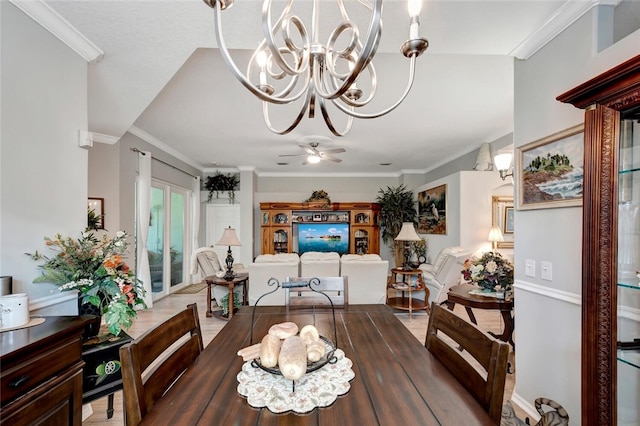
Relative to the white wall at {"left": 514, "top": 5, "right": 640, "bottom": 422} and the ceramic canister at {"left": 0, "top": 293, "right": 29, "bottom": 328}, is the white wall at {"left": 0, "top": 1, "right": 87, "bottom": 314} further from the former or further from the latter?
the white wall at {"left": 514, "top": 5, "right": 640, "bottom": 422}

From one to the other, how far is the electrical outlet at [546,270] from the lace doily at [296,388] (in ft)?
5.12

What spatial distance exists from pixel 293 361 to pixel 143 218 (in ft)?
15.0

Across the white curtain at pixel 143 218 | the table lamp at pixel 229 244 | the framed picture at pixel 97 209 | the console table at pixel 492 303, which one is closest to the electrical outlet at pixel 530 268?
the console table at pixel 492 303

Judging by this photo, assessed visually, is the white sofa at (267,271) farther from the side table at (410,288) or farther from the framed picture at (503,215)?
the framed picture at (503,215)

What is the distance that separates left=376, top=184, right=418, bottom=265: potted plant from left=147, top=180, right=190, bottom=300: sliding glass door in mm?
4625

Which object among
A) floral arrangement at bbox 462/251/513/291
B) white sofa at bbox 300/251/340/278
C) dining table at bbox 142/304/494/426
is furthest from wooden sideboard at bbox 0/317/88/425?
floral arrangement at bbox 462/251/513/291

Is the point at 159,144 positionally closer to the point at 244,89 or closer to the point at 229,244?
the point at 229,244

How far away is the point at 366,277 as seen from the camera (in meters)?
4.11

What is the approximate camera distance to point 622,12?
5.47 ft

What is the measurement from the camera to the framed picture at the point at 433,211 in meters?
5.66

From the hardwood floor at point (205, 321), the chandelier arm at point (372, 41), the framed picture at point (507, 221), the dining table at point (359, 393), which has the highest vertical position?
the chandelier arm at point (372, 41)

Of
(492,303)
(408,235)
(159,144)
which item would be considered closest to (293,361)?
(492,303)

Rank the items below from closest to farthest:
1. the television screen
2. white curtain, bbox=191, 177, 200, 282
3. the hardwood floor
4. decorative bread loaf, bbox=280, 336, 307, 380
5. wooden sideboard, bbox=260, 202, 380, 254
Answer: decorative bread loaf, bbox=280, 336, 307, 380 < the hardwood floor < white curtain, bbox=191, 177, 200, 282 < wooden sideboard, bbox=260, 202, 380, 254 < the television screen

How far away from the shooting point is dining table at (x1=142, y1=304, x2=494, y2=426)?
871mm
